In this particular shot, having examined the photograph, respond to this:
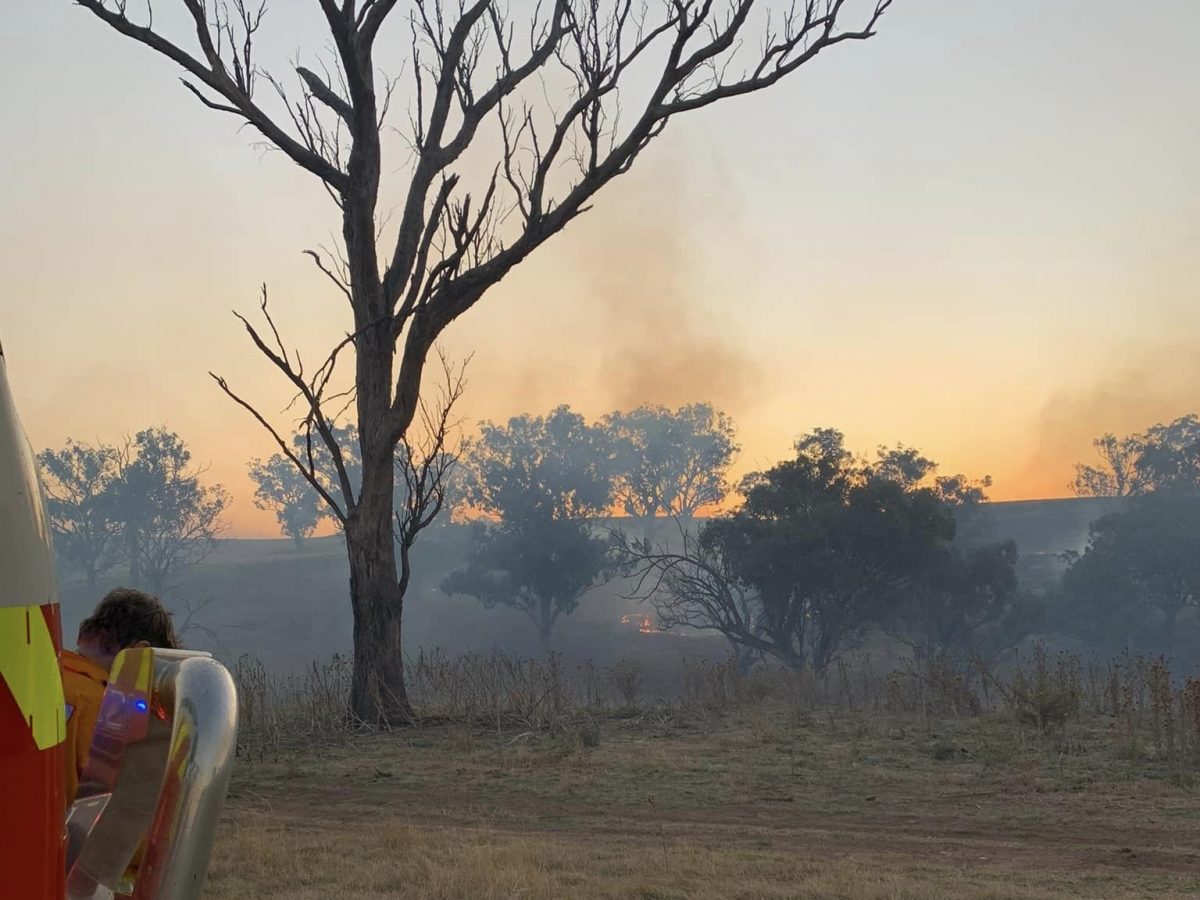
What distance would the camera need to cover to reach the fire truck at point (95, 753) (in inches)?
33.6

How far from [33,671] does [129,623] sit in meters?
2.10

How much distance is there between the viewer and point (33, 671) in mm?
889

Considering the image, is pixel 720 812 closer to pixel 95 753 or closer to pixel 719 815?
pixel 719 815

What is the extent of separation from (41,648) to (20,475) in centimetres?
13

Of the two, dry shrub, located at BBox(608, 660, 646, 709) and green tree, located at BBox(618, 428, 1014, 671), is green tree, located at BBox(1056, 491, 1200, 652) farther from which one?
dry shrub, located at BBox(608, 660, 646, 709)

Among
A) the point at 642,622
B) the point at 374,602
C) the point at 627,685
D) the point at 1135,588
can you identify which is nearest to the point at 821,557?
the point at 1135,588

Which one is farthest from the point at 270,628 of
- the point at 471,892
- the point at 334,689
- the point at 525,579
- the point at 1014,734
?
the point at 471,892

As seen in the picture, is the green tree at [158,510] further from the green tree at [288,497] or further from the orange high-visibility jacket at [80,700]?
the orange high-visibility jacket at [80,700]

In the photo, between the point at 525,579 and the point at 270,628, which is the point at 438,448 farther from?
the point at 270,628

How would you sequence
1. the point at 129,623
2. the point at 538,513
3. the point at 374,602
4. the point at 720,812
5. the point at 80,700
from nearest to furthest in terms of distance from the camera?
the point at 80,700
the point at 129,623
the point at 720,812
the point at 374,602
the point at 538,513

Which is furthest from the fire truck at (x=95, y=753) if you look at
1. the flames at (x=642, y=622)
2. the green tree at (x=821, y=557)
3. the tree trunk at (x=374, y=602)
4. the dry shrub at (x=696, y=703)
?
the flames at (x=642, y=622)

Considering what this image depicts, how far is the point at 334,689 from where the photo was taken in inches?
629

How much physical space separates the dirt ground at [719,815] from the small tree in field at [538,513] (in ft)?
139

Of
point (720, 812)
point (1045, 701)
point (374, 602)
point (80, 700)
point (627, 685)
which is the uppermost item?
point (80, 700)
